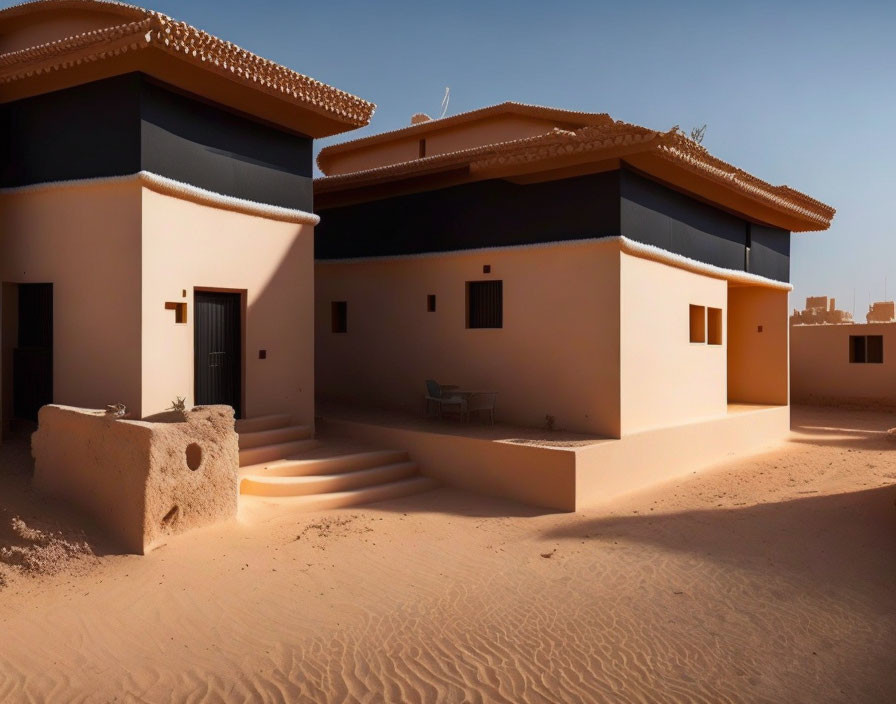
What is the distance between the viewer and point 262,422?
11.2 meters

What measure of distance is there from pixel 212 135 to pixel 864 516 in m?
10.8

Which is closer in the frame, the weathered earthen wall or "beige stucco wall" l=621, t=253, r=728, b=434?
the weathered earthen wall

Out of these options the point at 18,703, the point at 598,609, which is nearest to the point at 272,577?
the point at 18,703

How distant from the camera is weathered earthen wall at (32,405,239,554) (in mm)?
7488

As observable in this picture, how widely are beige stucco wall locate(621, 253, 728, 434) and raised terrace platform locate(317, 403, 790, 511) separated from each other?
0.42m

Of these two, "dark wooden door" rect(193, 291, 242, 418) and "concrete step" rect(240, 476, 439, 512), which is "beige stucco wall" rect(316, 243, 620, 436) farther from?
"dark wooden door" rect(193, 291, 242, 418)

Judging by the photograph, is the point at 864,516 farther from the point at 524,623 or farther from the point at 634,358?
the point at 524,623

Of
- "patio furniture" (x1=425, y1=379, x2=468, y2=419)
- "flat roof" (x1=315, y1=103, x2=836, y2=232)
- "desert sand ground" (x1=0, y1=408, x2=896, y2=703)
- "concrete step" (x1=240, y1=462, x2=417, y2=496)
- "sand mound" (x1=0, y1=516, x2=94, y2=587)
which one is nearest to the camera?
"desert sand ground" (x1=0, y1=408, x2=896, y2=703)

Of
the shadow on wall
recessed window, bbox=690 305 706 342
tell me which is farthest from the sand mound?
recessed window, bbox=690 305 706 342

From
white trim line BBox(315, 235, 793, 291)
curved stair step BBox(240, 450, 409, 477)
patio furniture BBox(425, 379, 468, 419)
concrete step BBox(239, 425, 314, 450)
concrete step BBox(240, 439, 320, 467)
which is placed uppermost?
white trim line BBox(315, 235, 793, 291)

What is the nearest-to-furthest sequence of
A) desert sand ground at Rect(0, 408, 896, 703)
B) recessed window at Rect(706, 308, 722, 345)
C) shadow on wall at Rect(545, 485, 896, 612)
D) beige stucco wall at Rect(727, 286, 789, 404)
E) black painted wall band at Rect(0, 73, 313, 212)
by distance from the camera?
desert sand ground at Rect(0, 408, 896, 703) → shadow on wall at Rect(545, 485, 896, 612) → black painted wall band at Rect(0, 73, 313, 212) → recessed window at Rect(706, 308, 722, 345) → beige stucco wall at Rect(727, 286, 789, 404)

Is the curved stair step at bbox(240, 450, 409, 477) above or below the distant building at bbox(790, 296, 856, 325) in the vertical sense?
below

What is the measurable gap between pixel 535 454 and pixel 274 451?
4.06 m

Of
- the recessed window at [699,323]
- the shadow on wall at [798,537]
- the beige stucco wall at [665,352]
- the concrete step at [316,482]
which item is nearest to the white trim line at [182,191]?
the concrete step at [316,482]
